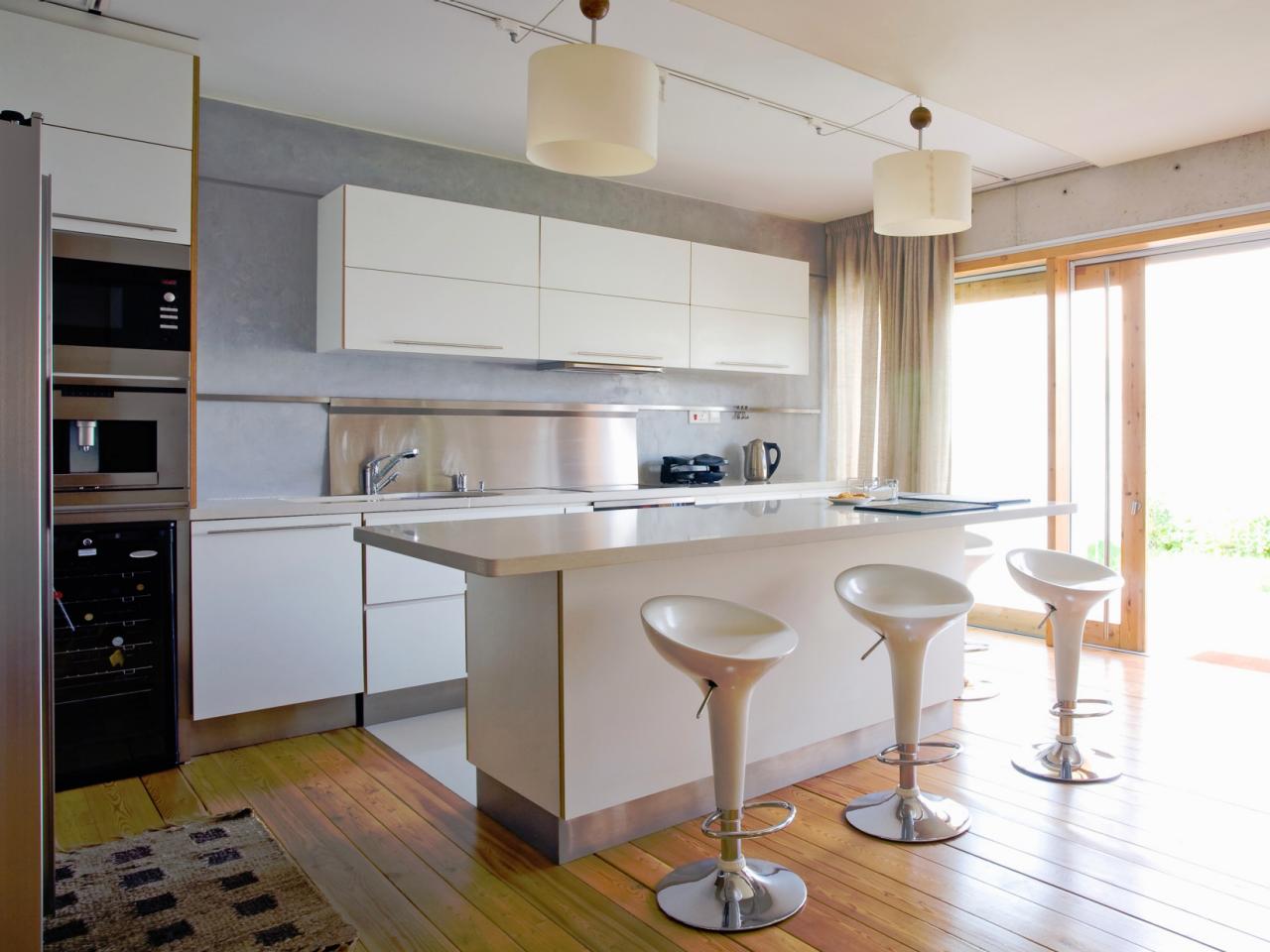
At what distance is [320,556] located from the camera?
3498mm

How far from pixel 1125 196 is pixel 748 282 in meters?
2.01

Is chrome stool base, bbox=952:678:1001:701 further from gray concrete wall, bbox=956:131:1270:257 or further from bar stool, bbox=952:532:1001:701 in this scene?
gray concrete wall, bbox=956:131:1270:257

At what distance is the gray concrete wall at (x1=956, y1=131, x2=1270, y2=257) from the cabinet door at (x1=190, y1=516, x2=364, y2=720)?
13.1ft

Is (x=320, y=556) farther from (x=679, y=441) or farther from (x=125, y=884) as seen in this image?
(x=679, y=441)

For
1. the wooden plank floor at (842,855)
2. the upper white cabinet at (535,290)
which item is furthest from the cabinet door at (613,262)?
the wooden plank floor at (842,855)

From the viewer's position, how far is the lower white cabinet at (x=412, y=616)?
364cm

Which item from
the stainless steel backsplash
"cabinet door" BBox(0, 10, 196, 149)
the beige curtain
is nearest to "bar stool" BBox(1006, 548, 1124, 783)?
the beige curtain

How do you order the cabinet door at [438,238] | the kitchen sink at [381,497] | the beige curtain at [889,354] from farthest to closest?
the beige curtain at [889,354]
the cabinet door at [438,238]
the kitchen sink at [381,497]

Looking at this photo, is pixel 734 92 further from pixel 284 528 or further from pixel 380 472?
pixel 284 528

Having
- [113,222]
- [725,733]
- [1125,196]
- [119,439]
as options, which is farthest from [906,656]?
[1125,196]

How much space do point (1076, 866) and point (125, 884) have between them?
8.32 ft

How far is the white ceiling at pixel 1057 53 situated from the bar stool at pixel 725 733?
5.77 ft

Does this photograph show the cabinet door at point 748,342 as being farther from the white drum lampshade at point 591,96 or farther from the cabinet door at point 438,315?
the white drum lampshade at point 591,96

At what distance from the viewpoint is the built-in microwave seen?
2994 millimetres
